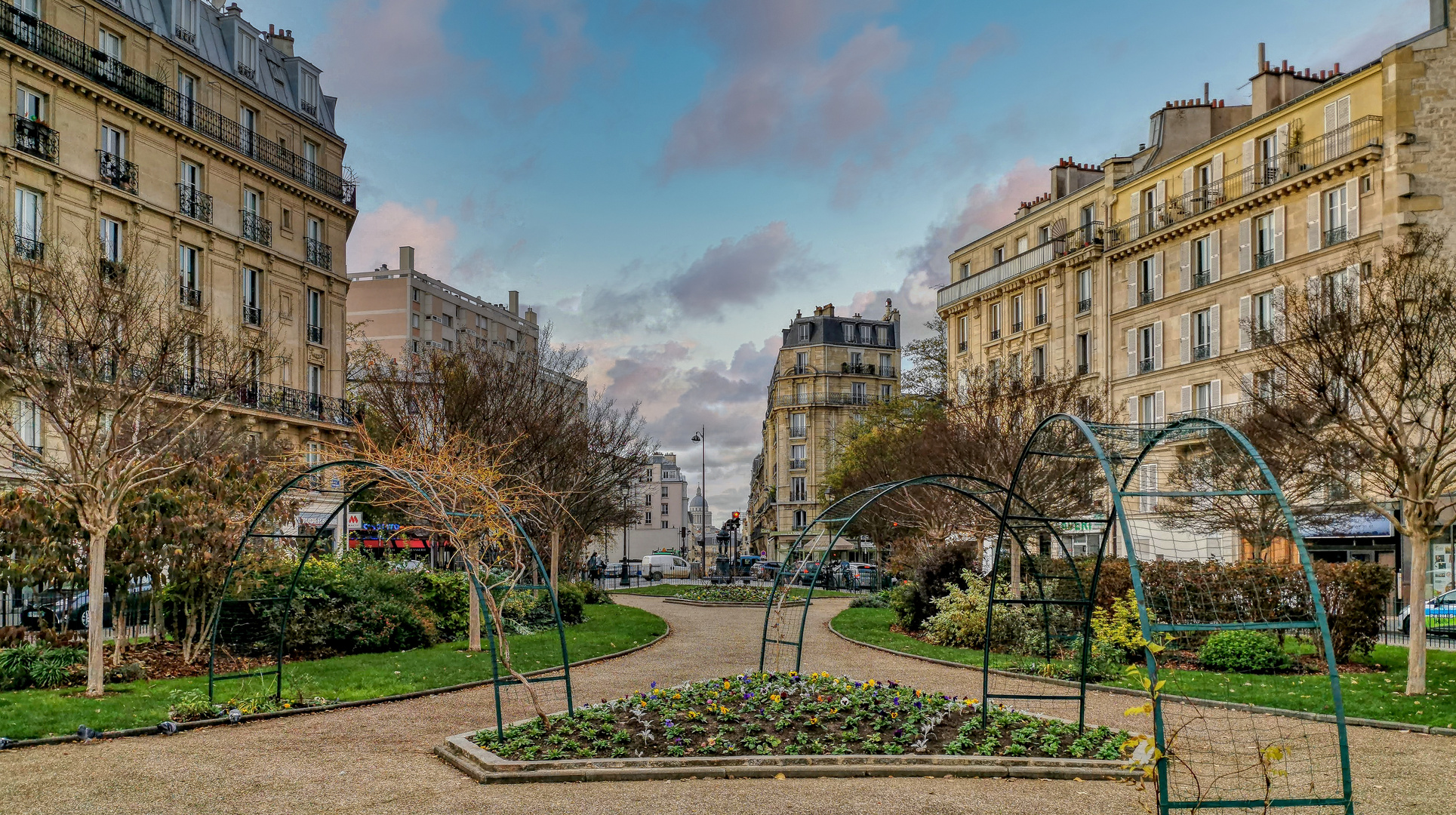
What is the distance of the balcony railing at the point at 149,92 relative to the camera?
26953mm

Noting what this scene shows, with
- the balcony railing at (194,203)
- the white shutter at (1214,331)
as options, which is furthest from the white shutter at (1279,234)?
the balcony railing at (194,203)

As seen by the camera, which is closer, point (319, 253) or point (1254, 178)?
point (1254, 178)

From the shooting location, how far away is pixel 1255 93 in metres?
36.1

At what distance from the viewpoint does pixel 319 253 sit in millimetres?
38406

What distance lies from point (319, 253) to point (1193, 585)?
31514mm

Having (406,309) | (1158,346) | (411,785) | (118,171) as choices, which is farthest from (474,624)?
(406,309)

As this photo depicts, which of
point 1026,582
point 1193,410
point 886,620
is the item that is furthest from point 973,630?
point 1193,410

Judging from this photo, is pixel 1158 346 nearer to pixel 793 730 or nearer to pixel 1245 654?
pixel 1245 654

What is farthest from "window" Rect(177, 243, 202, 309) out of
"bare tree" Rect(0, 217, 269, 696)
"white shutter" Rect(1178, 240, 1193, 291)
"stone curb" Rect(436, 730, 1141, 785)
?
"white shutter" Rect(1178, 240, 1193, 291)

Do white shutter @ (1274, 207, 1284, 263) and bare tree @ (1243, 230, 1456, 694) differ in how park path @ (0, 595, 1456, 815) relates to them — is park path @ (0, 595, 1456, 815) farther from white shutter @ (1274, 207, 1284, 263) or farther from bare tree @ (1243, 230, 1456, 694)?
white shutter @ (1274, 207, 1284, 263)

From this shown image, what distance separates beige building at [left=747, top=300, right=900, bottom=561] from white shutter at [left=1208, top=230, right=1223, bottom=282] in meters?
46.5

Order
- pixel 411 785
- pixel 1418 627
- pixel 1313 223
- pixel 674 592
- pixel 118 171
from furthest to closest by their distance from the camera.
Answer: pixel 674 592
pixel 1313 223
pixel 118 171
pixel 1418 627
pixel 411 785

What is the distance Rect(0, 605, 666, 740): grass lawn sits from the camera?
1177 centimetres

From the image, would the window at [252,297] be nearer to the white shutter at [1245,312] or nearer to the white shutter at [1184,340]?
the white shutter at [1184,340]
